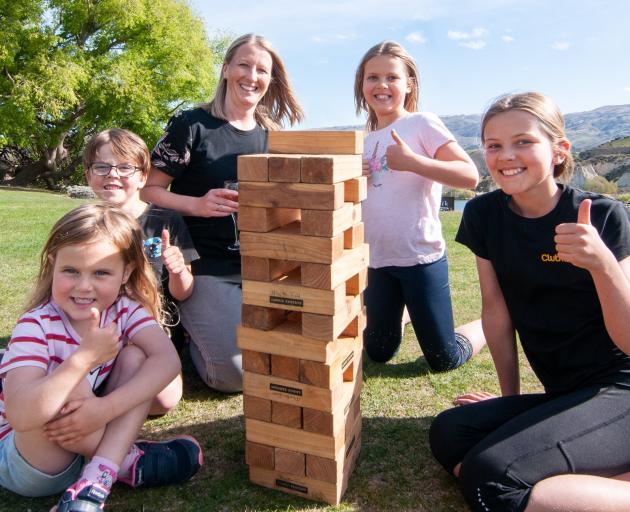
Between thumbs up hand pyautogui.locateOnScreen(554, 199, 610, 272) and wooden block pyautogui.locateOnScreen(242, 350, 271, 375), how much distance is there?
1345mm

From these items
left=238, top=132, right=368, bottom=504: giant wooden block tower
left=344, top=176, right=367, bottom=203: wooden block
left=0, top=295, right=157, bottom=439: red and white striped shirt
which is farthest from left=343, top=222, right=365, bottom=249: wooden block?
left=0, top=295, right=157, bottom=439: red and white striped shirt

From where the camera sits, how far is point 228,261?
4.02 meters

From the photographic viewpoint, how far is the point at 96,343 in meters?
2.35

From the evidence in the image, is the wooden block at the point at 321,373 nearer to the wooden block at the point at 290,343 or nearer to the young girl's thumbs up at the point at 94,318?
the wooden block at the point at 290,343

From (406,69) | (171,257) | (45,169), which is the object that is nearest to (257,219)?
(171,257)

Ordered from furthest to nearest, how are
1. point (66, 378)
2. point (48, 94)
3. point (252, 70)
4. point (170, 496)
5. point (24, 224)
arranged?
point (48, 94), point (24, 224), point (252, 70), point (170, 496), point (66, 378)

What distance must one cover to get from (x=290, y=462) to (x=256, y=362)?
491mm

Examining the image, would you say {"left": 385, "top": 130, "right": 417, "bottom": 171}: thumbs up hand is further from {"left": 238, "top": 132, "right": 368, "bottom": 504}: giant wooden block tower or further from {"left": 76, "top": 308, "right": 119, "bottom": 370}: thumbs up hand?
{"left": 76, "top": 308, "right": 119, "bottom": 370}: thumbs up hand

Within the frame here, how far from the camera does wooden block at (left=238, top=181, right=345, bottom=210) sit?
2.25 metres

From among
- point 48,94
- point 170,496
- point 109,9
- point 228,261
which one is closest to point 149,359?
point 170,496

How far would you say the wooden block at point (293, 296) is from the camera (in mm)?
2352

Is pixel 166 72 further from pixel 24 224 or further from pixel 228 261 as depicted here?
pixel 228 261

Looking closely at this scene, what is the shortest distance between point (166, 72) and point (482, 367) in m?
31.7

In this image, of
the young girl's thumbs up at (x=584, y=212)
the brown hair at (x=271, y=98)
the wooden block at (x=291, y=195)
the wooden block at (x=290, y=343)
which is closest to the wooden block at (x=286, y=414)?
the wooden block at (x=290, y=343)
